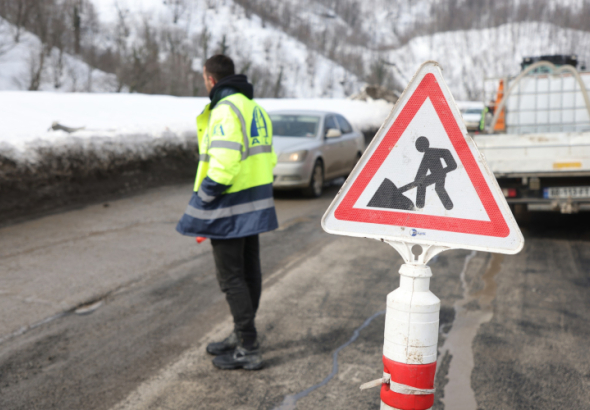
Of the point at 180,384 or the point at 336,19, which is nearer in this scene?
the point at 180,384

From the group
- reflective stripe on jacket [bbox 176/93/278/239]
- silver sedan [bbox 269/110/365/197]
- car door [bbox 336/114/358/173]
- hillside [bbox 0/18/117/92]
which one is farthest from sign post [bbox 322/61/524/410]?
hillside [bbox 0/18/117/92]

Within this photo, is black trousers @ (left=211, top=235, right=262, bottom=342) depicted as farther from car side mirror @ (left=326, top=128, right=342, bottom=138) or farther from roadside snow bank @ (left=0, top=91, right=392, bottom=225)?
car side mirror @ (left=326, top=128, right=342, bottom=138)

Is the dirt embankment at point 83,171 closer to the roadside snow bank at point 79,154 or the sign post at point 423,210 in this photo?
the roadside snow bank at point 79,154

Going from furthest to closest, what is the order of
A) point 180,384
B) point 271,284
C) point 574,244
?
point 574,244 → point 271,284 → point 180,384

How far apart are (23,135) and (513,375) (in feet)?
23.0

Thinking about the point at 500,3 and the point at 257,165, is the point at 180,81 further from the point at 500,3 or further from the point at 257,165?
the point at 500,3

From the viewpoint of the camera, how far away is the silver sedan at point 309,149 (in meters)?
9.73

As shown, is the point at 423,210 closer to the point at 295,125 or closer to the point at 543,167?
Answer: the point at 543,167

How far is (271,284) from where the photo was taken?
5.09 meters

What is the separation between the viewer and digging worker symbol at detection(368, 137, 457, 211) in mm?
1896

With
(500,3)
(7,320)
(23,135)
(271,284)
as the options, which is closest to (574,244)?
(271,284)

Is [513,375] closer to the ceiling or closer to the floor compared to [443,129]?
closer to the floor

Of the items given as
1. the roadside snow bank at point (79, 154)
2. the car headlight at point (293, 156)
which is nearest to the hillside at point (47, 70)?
the roadside snow bank at point (79, 154)

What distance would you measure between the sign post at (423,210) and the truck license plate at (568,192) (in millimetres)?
5240
